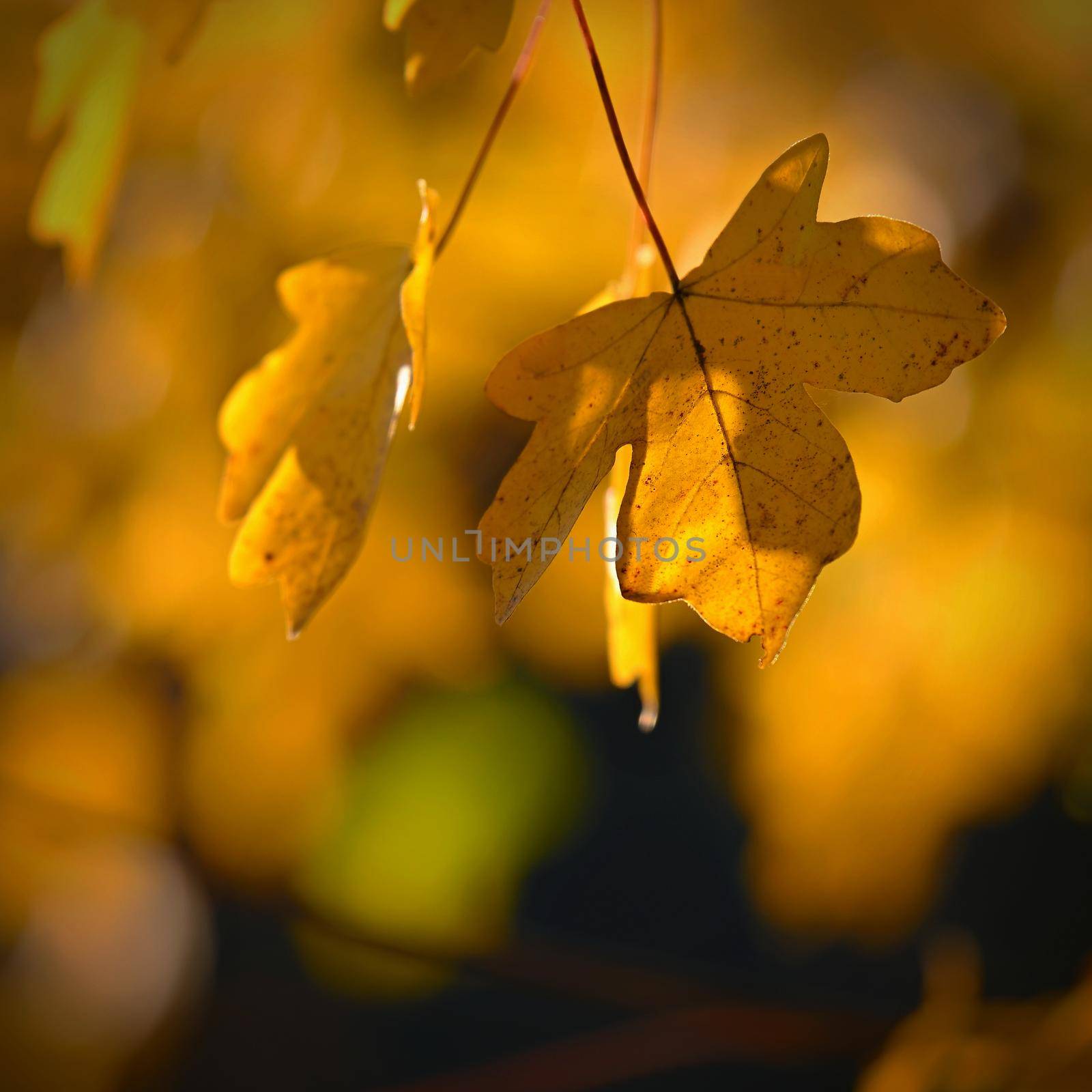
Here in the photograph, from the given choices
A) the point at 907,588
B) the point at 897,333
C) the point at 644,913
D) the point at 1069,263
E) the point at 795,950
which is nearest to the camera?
the point at 897,333

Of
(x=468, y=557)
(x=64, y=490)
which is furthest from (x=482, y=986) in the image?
(x=64, y=490)

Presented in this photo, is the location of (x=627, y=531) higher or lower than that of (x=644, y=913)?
higher

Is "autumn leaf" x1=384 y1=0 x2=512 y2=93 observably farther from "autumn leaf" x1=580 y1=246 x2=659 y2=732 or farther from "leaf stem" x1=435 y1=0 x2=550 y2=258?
"autumn leaf" x1=580 y1=246 x2=659 y2=732

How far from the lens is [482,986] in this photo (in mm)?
2463

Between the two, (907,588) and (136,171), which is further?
(136,171)

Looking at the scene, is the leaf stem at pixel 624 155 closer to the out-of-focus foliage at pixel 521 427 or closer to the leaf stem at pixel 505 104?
the leaf stem at pixel 505 104

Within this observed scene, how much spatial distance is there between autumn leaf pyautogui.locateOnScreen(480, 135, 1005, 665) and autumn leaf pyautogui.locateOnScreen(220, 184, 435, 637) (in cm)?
12

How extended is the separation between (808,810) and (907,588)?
0.43 metres

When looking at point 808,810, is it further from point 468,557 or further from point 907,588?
point 468,557

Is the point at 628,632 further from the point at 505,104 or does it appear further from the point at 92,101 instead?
the point at 92,101

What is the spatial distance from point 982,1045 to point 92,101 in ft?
4.89

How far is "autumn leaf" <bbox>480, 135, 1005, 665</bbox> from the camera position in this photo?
44 centimetres

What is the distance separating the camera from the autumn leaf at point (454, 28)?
0.53 metres

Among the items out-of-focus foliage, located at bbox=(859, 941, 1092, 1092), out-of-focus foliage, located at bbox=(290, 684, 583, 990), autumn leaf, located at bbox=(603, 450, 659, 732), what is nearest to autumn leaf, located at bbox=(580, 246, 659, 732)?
autumn leaf, located at bbox=(603, 450, 659, 732)
